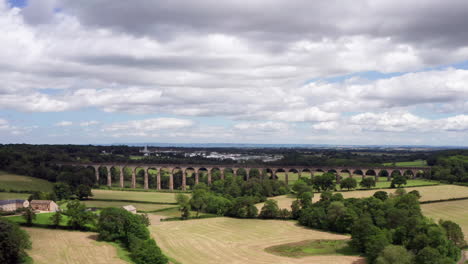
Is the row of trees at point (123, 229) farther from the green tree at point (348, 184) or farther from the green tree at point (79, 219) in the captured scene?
the green tree at point (348, 184)

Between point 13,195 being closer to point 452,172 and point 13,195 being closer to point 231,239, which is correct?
point 231,239

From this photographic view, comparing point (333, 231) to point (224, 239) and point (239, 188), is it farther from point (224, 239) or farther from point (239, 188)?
point (239, 188)

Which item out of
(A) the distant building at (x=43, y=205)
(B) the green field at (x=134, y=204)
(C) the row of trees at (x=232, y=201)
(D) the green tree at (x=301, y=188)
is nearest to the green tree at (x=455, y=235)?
(C) the row of trees at (x=232, y=201)

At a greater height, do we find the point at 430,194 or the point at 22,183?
the point at 22,183

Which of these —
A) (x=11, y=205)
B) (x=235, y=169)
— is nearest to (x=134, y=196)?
(x=11, y=205)

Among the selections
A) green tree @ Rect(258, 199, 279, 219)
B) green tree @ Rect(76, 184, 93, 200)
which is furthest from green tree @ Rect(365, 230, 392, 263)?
green tree @ Rect(76, 184, 93, 200)

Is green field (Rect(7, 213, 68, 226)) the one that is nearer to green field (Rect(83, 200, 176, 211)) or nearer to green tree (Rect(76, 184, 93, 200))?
green field (Rect(83, 200, 176, 211))

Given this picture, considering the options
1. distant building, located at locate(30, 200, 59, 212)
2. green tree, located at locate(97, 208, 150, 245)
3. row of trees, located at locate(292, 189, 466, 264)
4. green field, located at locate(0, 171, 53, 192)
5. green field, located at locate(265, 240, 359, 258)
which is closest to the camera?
row of trees, located at locate(292, 189, 466, 264)
